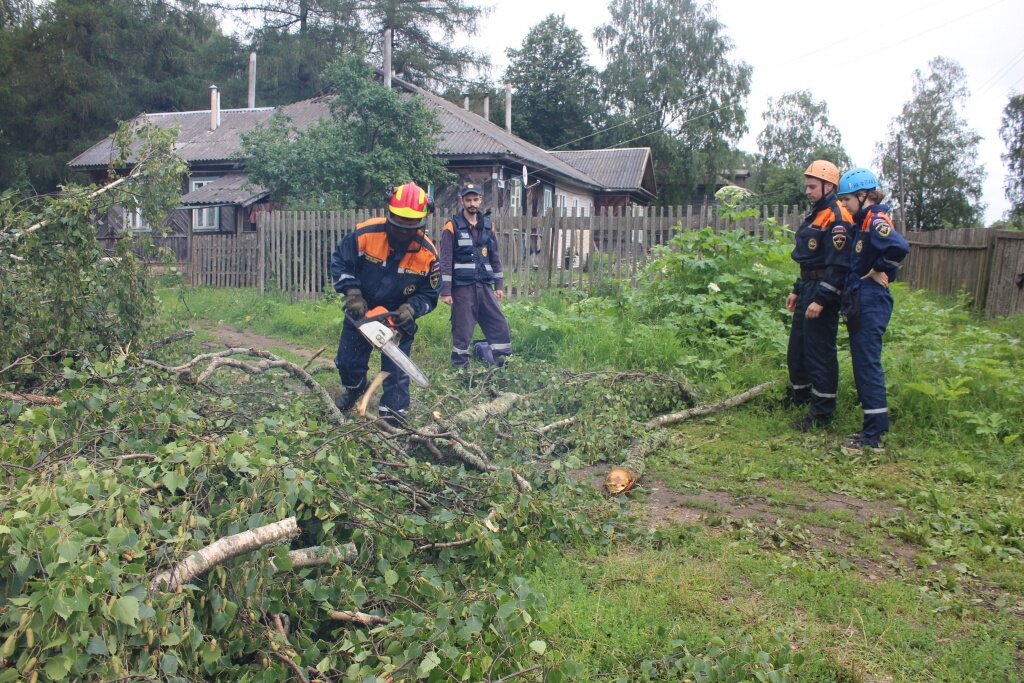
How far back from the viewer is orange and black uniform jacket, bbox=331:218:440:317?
546cm

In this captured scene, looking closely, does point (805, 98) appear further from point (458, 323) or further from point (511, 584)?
point (511, 584)

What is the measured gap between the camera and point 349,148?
1672 centimetres

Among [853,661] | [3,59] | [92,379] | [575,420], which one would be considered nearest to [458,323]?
[575,420]

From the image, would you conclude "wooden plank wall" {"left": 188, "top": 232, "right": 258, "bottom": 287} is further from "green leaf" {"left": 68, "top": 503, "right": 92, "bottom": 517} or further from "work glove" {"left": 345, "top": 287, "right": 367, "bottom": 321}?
"green leaf" {"left": 68, "top": 503, "right": 92, "bottom": 517}

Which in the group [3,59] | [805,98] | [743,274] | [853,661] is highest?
[805,98]

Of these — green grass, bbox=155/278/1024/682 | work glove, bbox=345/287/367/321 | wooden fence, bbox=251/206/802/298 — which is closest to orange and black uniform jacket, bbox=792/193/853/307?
green grass, bbox=155/278/1024/682

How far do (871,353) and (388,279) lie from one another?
3.34m

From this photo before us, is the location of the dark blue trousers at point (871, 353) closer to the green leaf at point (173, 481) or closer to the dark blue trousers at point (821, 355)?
the dark blue trousers at point (821, 355)

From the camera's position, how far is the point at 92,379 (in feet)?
12.9

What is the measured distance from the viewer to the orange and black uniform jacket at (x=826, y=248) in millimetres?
5453

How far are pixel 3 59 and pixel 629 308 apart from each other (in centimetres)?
3087

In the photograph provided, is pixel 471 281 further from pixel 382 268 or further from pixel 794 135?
pixel 794 135

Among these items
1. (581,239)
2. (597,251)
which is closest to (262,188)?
(581,239)

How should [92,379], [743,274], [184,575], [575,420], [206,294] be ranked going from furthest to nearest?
[206,294] → [743,274] → [575,420] → [92,379] → [184,575]
